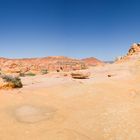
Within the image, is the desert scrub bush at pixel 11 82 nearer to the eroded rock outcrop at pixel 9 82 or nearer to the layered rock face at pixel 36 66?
the eroded rock outcrop at pixel 9 82

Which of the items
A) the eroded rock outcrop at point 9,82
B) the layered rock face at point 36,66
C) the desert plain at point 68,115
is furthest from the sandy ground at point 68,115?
the layered rock face at point 36,66

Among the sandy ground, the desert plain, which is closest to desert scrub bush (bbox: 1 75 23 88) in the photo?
the desert plain

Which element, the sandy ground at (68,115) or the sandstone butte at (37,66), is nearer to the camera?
the sandy ground at (68,115)

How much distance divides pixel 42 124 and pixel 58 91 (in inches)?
161

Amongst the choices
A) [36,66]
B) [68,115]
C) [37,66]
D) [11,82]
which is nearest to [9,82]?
[11,82]

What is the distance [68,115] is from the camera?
7938 millimetres

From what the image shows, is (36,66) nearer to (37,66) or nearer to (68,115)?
(37,66)

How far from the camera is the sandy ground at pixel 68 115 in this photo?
6.50m

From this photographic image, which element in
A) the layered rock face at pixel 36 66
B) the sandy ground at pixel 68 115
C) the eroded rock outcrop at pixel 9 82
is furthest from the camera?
the layered rock face at pixel 36 66

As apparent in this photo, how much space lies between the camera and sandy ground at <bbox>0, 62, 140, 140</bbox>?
6496 millimetres

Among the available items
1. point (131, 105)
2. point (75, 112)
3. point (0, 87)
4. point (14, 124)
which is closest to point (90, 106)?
point (75, 112)

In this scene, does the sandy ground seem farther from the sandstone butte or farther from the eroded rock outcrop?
the sandstone butte

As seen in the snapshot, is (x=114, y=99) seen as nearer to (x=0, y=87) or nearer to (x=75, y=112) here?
(x=75, y=112)

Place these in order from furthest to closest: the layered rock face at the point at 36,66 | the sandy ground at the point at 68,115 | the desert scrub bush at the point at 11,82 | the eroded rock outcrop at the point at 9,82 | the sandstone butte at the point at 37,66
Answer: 1. the sandstone butte at the point at 37,66
2. the layered rock face at the point at 36,66
3. the desert scrub bush at the point at 11,82
4. the eroded rock outcrop at the point at 9,82
5. the sandy ground at the point at 68,115
